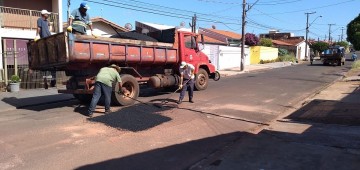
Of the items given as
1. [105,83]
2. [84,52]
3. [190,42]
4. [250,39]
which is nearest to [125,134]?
[105,83]

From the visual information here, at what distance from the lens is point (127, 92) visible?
37.4 ft

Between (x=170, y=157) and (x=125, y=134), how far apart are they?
1.79 m

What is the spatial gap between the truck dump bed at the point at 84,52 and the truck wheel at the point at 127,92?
1.86 ft

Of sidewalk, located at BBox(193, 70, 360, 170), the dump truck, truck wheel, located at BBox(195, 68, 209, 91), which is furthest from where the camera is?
truck wheel, located at BBox(195, 68, 209, 91)

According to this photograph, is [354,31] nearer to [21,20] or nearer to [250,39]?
[250,39]

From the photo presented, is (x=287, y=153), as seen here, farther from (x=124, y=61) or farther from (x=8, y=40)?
(x=8, y=40)

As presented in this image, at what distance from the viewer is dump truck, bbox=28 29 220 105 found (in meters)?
9.84

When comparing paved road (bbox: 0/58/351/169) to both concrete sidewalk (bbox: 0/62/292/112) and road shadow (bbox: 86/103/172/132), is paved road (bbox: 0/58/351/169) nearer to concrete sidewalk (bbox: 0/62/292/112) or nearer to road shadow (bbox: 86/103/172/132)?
road shadow (bbox: 86/103/172/132)

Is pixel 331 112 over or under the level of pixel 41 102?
under

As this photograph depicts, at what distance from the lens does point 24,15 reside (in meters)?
21.0

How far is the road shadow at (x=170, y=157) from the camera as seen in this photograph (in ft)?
18.3

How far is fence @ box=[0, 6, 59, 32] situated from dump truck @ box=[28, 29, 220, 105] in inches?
396

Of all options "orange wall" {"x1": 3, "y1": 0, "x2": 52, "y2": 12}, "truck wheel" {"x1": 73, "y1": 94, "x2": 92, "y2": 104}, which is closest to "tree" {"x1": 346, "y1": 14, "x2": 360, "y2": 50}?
"orange wall" {"x1": 3, "y1": 0, "x2": 52, "y2": 12}

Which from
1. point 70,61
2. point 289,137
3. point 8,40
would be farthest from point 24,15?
point 289,137
